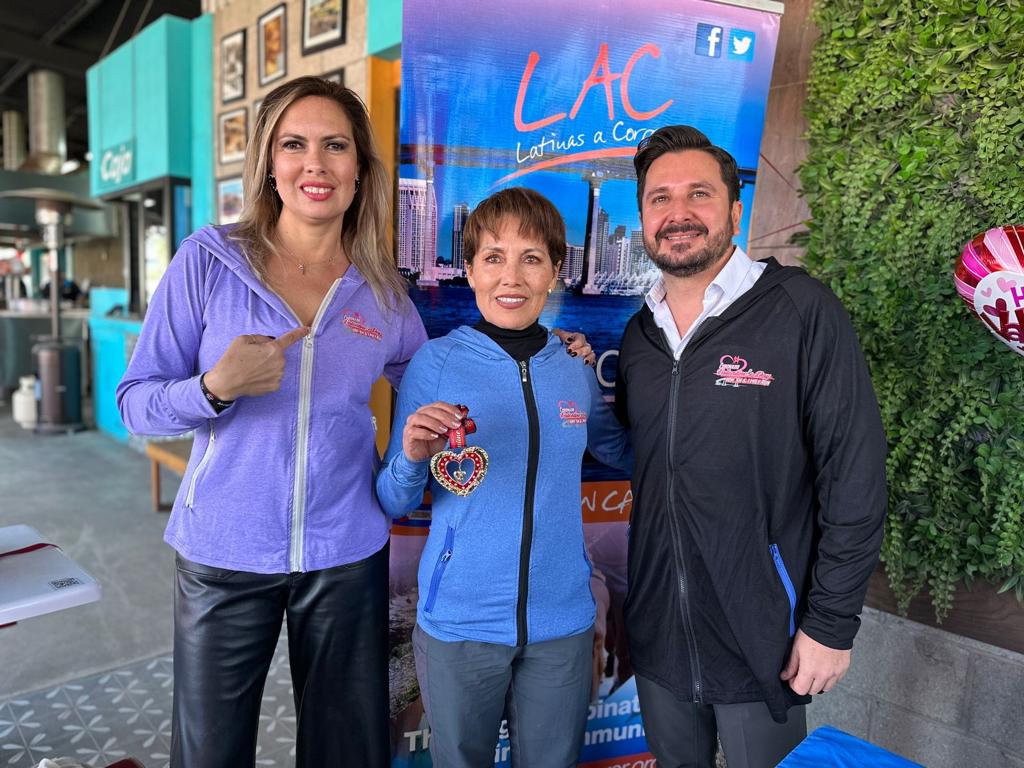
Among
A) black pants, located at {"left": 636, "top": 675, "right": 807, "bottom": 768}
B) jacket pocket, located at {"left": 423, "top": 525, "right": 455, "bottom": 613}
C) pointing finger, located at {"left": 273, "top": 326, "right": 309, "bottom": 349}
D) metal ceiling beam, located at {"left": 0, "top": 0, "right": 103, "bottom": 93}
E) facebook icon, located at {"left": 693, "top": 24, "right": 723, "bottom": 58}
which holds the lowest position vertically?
black pants, located at {"left": 636, "top": 675, "right": 807, "bottom": 768}

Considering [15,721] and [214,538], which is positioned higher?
[214,538]

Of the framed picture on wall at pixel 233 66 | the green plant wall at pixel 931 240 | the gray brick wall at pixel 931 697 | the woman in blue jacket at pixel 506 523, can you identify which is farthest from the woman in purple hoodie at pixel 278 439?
the framed picture on wall at pixel 233 66

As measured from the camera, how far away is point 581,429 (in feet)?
4.98

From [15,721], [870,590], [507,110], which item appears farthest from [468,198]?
[15,721]

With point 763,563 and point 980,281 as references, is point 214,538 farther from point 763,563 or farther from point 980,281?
point 980,281

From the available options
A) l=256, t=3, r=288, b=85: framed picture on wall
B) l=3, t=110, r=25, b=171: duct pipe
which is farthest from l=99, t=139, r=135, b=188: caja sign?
l=3, t=110, r=25, b=171: duct pipe

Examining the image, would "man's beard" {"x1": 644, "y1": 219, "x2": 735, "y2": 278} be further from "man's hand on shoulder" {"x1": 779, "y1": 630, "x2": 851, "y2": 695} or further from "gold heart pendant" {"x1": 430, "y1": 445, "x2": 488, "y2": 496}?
"man's hand on shoulder" {"x1": 779, "y1": 630, "x2": 851, "y2": 695}

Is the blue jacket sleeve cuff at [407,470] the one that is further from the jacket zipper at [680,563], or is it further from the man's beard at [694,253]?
the man's beard at [694,253]

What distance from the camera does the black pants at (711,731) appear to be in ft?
→ 4.77

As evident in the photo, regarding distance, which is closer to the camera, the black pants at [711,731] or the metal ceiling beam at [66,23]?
the black pants at [711,731]

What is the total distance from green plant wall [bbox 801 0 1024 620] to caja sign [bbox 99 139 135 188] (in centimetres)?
689

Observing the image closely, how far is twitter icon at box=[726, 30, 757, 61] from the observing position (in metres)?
2.00

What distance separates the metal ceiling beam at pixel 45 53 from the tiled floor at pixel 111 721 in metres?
10.5

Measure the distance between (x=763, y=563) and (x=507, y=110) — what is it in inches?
49.2
